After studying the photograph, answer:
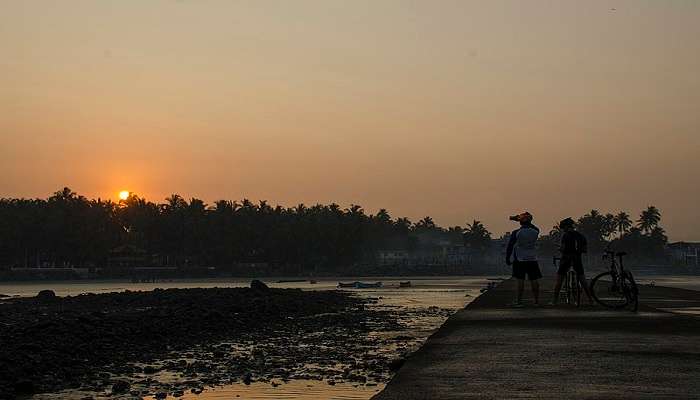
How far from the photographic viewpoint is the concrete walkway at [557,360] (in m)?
8.85

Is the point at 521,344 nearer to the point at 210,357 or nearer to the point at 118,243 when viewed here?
the point at 210,357

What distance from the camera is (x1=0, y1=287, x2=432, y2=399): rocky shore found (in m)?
12.2

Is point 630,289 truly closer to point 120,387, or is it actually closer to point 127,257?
point 120,387

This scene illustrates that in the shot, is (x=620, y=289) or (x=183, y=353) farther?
(x=620, y=289)

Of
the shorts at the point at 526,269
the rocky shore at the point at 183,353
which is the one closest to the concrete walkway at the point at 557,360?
the rocky shore at the point at 183,353

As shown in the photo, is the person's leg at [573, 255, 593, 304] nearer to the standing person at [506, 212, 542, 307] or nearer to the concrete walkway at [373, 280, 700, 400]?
the standing person at [506, 212, 542, 307]

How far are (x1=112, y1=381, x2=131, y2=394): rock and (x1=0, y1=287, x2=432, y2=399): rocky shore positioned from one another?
0.01 metres

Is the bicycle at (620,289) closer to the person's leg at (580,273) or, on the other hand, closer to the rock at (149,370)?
the person's leg at (580,273)

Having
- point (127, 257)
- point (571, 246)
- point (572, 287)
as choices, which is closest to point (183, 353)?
point (571, 246)

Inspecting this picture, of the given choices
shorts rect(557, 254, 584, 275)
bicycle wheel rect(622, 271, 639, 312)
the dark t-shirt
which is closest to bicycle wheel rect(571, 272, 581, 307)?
shorts rect(557, 254, 584, 275)

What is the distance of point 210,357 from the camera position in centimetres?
1608

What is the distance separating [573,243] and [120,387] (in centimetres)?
1276

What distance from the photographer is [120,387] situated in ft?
38.0

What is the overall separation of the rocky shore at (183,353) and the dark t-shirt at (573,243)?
4.25 meters
